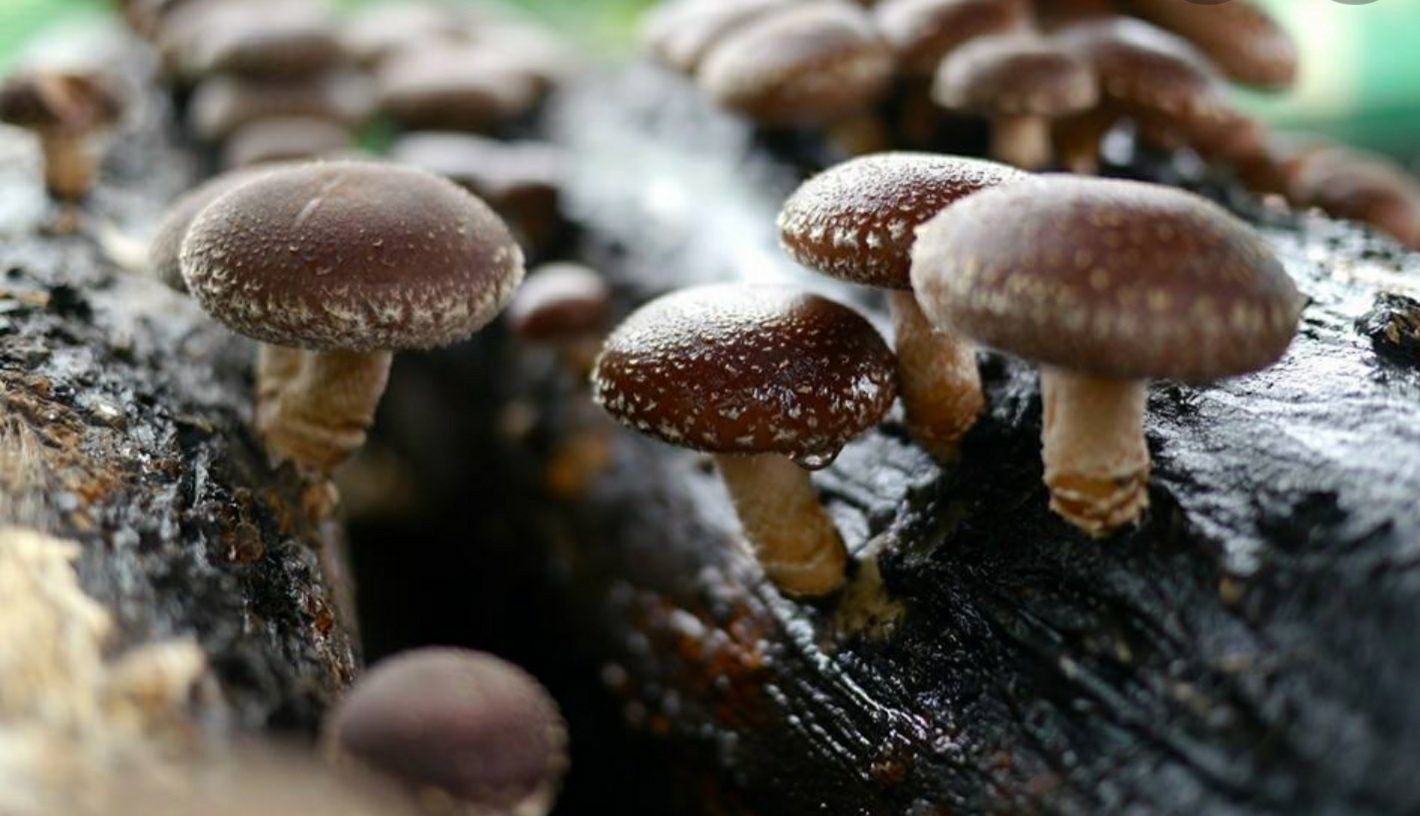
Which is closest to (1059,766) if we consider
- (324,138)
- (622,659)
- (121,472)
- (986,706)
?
(986,706)

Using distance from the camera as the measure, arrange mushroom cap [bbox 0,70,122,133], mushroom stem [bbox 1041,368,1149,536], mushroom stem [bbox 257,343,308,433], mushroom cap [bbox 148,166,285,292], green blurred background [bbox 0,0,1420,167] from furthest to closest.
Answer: green blurred background [bbox 0,0,1420,167] → mushroom cap [bbox 0,70,122,133] → mushroom stem [bbox 257,343,308,433] → mushroom cap [bbox 148,166,285,292] → mushroom stem [bbox 1041,368,1149,536]

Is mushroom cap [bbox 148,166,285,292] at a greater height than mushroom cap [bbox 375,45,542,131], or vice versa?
mushroom cap [bbox 148,166,285,292]

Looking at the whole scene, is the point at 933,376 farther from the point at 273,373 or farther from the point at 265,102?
the point at 265,102

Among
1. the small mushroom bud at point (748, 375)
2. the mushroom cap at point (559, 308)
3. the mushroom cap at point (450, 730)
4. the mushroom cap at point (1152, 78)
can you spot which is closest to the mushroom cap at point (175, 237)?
the small mushroom bud at point (748, 375)

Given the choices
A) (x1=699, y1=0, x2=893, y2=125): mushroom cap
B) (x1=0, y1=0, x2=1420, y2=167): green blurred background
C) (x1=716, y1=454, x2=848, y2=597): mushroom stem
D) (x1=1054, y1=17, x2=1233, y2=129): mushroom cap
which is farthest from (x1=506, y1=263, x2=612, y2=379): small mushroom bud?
(x1=0, y1=0, x2=1420, y2=167): green blurred background

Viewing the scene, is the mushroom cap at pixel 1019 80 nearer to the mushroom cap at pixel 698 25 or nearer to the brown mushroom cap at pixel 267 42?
the mushroom cap at pixel 698 25

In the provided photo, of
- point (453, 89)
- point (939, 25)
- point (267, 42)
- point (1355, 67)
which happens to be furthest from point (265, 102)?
point (1355, 67)

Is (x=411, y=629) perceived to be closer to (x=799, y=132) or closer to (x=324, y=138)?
(x=324, y=138)

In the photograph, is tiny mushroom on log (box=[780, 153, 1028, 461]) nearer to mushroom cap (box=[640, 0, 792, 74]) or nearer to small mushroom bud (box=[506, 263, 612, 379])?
small mushroom bud (box=[506, 263, 612, 379])
